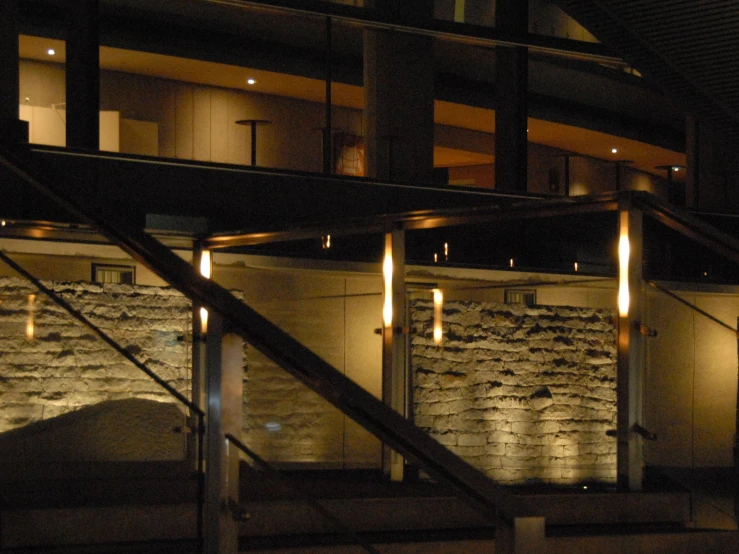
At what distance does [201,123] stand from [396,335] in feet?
21.2

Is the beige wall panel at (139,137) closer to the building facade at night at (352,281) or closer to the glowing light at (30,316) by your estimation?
the building facade at night at (352,281)

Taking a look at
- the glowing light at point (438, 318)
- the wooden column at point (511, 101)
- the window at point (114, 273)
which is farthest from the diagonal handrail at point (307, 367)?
the wooden column at point (511, 101)

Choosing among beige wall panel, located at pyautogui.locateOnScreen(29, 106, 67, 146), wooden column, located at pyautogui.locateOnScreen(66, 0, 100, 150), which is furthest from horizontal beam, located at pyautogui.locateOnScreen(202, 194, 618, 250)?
wooden column, located at pyautogui.locateOnScreen(66, 0, 100, 150)

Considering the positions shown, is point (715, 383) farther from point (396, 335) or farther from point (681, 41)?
point (681, 41)

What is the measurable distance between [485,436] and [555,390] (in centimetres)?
39

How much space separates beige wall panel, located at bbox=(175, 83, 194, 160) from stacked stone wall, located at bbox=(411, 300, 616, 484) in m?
6.37

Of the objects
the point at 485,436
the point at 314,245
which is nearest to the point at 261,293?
the point at 314,245

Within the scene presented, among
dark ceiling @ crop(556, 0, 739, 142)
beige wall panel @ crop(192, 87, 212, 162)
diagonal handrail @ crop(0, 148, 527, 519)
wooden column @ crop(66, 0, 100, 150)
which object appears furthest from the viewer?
beige wall panel @ crop(192, 87, 212, 162)

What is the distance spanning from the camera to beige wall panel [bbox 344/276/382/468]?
5.82 meters

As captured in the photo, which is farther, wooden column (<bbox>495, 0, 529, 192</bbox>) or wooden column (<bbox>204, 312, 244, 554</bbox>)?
wooden column (<bbox>495, 0, 529, 192</bbox>)

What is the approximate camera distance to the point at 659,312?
5.25 m

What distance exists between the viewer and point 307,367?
2.55 meters

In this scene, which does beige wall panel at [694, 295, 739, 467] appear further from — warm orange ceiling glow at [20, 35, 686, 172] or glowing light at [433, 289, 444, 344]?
warm orange ceiling glow at [20, 35, 686, 172]

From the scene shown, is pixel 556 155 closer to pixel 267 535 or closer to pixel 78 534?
pixel 267 535
